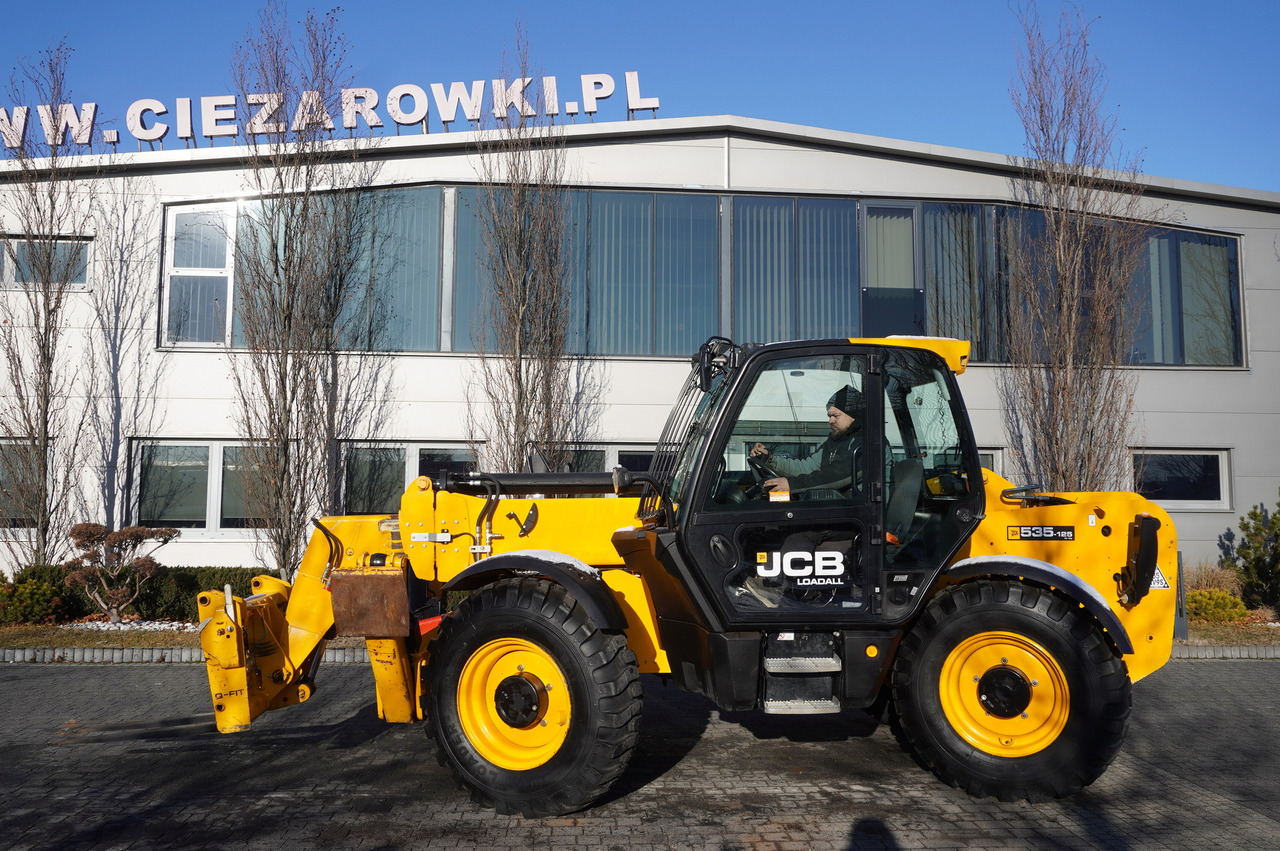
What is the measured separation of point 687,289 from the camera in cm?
1445

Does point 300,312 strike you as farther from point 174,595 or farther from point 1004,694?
point 1004,694

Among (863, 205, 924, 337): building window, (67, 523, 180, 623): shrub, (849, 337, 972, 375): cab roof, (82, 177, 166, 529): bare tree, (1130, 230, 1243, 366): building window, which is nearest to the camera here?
(849, 337, 972, 375): cab roof

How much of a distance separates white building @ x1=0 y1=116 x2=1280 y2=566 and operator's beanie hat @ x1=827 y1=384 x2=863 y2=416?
8.93 m

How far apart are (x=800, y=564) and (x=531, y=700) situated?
1688 mm

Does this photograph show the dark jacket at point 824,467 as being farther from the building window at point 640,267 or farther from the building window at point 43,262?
the building window at point 43,262

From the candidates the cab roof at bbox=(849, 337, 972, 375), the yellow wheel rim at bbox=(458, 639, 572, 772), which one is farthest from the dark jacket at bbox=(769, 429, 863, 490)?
the yellow wheel rim at bbox=(458, 639, 572, 772)

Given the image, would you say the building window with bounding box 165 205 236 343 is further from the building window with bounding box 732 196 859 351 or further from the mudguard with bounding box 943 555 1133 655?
the mudguard with bounding box 943 555 1133 655

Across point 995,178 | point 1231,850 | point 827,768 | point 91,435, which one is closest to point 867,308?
point 995,178

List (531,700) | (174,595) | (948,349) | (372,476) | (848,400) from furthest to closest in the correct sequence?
(372,476)
(174,595)
(948,349)
(848,400)
(531,700)

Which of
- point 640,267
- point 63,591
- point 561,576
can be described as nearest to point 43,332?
point 63,591

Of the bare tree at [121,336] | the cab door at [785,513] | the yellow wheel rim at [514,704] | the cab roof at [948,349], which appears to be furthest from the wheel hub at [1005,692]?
the bare tree at [121,336]

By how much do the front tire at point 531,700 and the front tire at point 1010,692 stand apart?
1735 mm

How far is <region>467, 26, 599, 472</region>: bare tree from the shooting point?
540 inches

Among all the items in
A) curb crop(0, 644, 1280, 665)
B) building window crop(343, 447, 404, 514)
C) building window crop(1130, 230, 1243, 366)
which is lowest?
curb crop(0, 644, 1280, 665)
